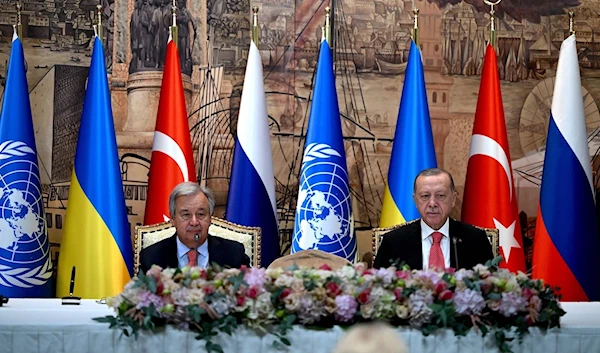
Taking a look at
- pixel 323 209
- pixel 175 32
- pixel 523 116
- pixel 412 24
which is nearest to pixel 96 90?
pixel 175 32

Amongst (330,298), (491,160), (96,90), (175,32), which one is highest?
(175,32)

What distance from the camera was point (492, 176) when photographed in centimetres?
627

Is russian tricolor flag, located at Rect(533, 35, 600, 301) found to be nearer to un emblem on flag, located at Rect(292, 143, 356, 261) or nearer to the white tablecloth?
un emblem on flag, located at Rect(292, 143, 356, 261)

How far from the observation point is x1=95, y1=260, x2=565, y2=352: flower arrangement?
3.20 meters

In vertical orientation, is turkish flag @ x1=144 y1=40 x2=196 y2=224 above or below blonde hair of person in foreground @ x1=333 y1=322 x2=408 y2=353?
above

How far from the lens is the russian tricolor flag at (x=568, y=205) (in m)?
6.18

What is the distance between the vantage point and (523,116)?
6809 millimetres

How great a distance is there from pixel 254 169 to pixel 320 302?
9.74 feet

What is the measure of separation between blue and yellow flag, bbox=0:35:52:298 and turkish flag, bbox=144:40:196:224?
0.68 m

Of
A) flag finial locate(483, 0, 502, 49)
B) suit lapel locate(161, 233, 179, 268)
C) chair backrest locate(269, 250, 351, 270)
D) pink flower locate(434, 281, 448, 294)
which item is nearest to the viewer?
pink flower locate(434, 281, 448, 294)

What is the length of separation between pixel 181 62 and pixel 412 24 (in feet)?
5.34

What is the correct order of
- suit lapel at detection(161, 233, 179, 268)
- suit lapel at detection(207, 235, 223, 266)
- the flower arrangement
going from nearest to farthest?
the flower arrangement
suit lapel at detection(161, 233, 179, 268)
suit lapel at detection(207, 235, 223, 266)

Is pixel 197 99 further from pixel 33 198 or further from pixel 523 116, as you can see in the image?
pixel 523 116

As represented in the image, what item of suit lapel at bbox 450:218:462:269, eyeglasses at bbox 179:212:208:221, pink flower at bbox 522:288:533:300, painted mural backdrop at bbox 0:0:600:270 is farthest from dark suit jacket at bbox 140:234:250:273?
painted mural backdrop at bbox 0:0:600:270
